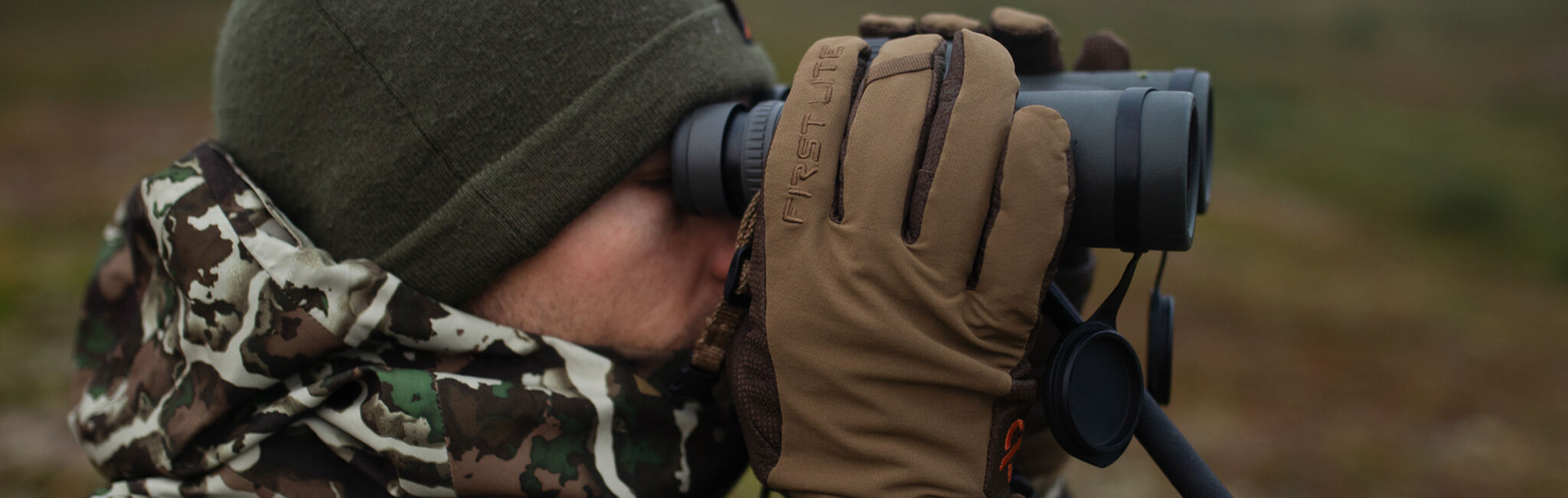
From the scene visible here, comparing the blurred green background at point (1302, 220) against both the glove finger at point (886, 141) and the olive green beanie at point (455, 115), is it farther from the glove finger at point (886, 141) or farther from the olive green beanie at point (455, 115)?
the glove finger at point (886, 141)

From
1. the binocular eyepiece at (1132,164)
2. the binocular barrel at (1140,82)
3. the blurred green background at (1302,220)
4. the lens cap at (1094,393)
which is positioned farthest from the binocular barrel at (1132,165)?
the blurred green background at (1302,220)

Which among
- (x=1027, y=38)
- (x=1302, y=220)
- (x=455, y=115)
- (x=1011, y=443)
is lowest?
(x=1302, y=220)

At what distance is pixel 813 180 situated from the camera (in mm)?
867

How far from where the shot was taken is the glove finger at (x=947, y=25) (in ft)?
3.64

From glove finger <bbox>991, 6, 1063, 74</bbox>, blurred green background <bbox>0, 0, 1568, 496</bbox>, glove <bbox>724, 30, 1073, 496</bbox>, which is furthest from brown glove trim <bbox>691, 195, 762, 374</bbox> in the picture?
blurred green background <bbox>0, 0, 1568, 496</bbox>

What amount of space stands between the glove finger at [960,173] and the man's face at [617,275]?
43 centimetres

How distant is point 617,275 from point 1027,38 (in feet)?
A: 2.08

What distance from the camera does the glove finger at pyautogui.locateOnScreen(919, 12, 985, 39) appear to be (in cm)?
111

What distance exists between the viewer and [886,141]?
2.80 ft

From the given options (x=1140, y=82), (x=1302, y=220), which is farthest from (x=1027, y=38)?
(x=1302, y=220)

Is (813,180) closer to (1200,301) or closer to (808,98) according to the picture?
(808,98)

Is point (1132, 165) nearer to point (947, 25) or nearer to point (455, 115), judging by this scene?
point (947, 25)

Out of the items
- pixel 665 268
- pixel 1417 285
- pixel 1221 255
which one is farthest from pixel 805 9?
pixel 665 268

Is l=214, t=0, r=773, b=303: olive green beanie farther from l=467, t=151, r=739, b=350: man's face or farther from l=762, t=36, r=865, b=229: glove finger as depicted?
l=762, t=36, r=865, b=229: glove finger
